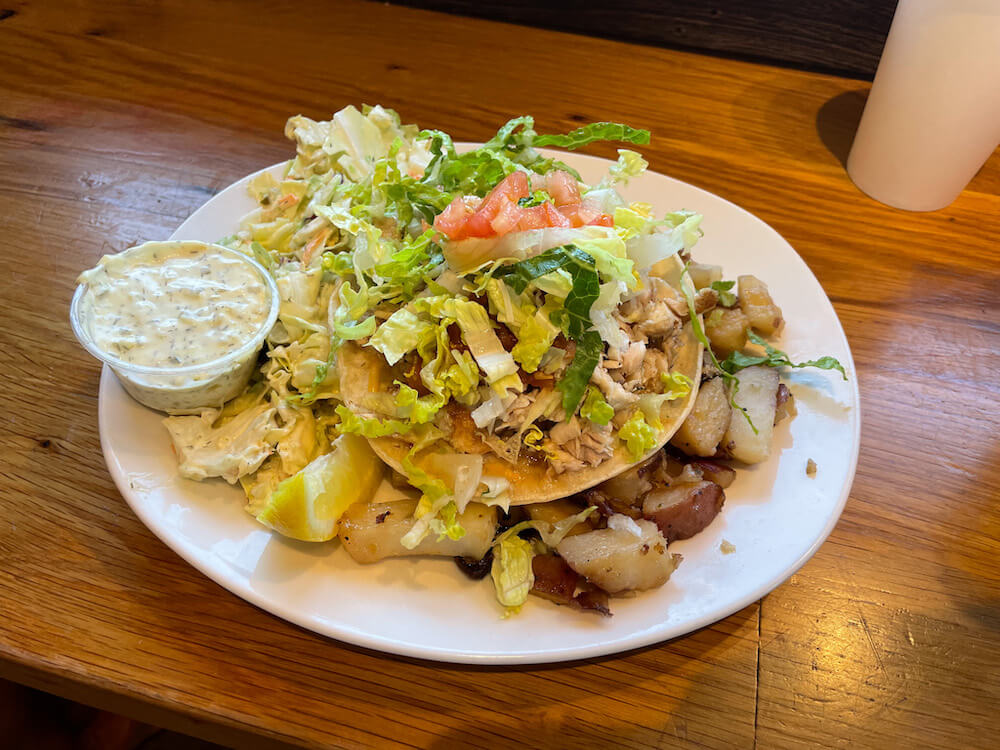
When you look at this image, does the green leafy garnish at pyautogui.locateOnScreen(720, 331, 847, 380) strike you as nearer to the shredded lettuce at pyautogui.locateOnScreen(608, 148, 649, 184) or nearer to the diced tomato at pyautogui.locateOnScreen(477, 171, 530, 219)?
the shredded lettuce at pyautogui.locateOnScreen(608, 148, 649, 184)

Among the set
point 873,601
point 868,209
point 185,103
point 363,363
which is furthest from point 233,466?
point 868,209

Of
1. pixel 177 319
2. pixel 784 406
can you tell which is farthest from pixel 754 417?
pixel 177 319

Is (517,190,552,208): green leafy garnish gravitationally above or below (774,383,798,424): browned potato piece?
above

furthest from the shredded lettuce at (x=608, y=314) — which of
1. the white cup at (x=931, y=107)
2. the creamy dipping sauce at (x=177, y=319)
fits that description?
the white cup at (x=931, y=107)

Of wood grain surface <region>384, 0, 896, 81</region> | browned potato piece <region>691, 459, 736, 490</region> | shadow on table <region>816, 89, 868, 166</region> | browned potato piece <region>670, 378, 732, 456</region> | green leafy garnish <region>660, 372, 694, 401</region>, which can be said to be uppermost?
wood grain surface <region>384, 0, 896, 81</region>

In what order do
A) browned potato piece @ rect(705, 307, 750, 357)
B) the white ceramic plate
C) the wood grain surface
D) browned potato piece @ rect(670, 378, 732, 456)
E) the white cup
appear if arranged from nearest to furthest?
the white ceramic plate, browned potato piece @ rect(670, 378, 732, 456), browned potato piece @ rect(705, 307, 750, 357), the white cup, the wood grain surface

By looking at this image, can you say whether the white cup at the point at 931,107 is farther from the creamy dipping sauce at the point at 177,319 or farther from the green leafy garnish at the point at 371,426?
the creamy dipping sauce at the point at 177,319

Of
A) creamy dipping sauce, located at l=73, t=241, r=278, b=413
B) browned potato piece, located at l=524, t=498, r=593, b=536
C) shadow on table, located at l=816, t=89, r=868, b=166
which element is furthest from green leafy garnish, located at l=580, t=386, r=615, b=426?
shadow on table, located at l=816, t=89, r=868, b=166
